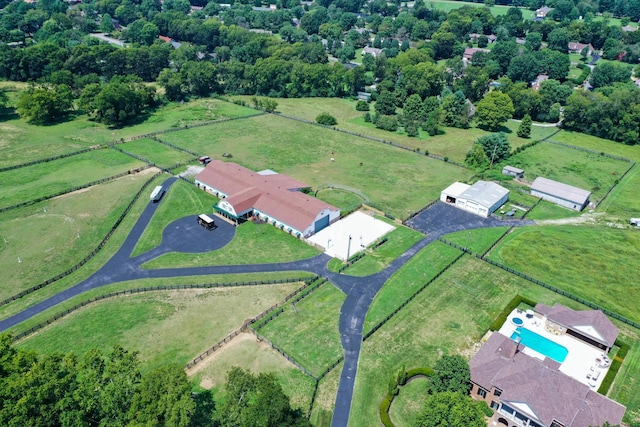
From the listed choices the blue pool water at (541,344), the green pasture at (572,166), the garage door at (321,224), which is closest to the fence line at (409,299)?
the blue pool water at (541,344)

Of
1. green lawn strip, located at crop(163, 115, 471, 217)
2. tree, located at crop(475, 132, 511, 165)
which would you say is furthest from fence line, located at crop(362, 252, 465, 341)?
tree, located at crop(475, 132, 511, 165)

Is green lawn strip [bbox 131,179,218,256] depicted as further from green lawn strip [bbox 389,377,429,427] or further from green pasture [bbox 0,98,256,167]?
green lawn strip [bbox 389,377,429,427]

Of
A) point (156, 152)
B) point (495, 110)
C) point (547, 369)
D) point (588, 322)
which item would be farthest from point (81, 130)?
point (588, 322)

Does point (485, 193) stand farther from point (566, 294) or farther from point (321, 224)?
point (321, 224)

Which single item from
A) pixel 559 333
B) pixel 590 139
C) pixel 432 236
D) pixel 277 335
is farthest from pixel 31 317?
pixel 590 139

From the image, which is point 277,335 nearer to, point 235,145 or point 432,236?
point 432,236

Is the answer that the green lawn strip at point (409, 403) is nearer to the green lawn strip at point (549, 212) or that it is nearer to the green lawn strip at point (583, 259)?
the green lawn strip at point (583, 259)
